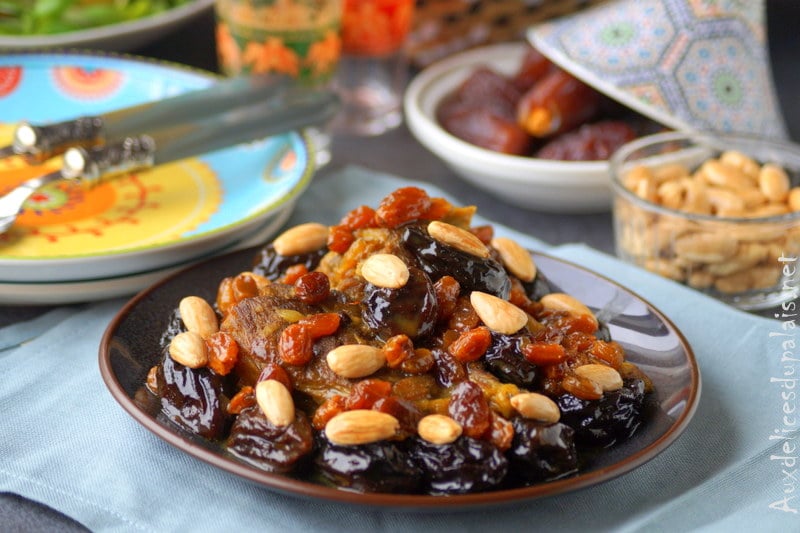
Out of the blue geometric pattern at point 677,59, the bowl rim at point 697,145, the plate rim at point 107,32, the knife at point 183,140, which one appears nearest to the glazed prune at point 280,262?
the knife at point 183,140

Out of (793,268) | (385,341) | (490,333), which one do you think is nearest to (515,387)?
(490,333)

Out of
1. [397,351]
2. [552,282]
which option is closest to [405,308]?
[397,351]

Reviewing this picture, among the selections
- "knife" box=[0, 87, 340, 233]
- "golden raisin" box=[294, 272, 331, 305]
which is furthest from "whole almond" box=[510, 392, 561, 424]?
"knife" box=[0, 87, 340, 233]

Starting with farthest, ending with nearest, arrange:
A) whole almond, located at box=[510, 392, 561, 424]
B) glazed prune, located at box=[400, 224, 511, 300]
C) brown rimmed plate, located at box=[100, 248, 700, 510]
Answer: glazed prune, located at box=[400, 224, 511, 300] → whole almond, located at box=[510, 392, 561, 424] → brown rimmed plate, located at box=[100, 248, 700, 510]

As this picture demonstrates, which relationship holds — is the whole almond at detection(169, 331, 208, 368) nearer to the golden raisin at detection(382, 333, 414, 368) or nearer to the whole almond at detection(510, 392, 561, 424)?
the golden raisin at detection(382, 333, 414, 368)

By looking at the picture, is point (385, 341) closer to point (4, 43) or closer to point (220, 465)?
point (220, 465)
